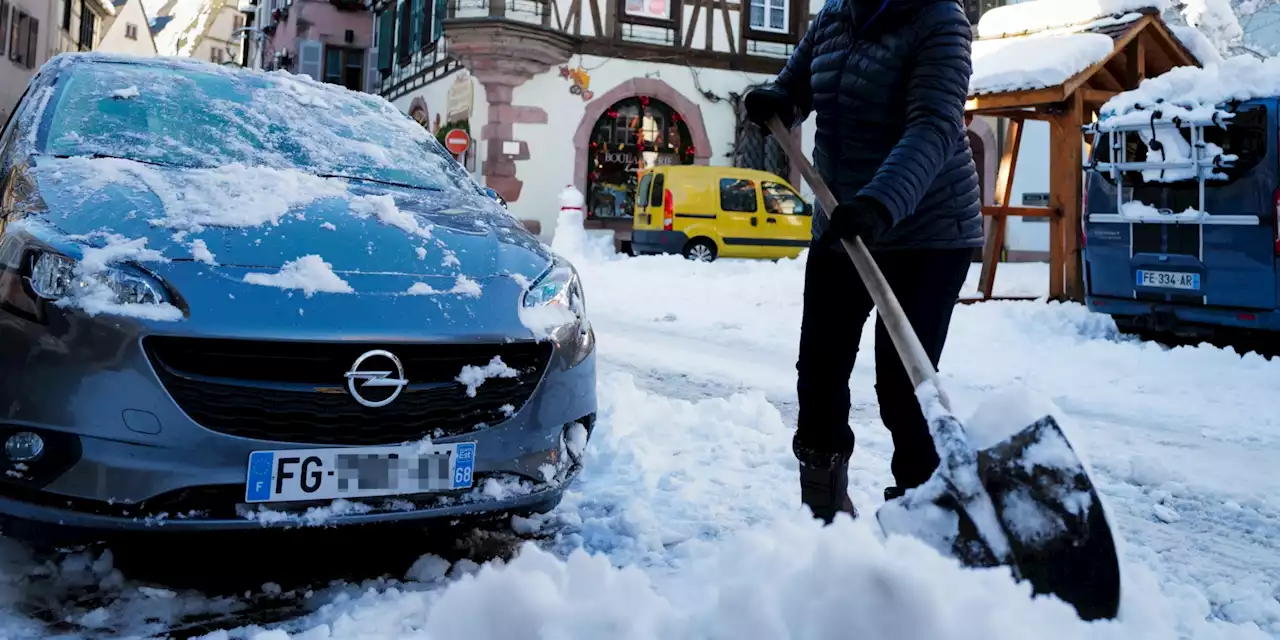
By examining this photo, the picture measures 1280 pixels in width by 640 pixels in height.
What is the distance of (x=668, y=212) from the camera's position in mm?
16984

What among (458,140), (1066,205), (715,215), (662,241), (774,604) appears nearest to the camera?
(774,604)

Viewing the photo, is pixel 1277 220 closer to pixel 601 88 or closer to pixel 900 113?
pixel 900 113

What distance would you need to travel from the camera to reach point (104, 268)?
2424 millimetres

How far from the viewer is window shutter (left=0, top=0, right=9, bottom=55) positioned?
30906 millimetres

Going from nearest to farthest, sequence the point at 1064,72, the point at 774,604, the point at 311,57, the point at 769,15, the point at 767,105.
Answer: the point at 774,604
the point at 767,105
the point at 1064,72
the point at 769,15
the point at 311,57

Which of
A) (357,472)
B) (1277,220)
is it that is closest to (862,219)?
(357,472)

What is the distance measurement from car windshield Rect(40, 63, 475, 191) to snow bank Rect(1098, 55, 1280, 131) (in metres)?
6.23

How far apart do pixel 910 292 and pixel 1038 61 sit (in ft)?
25.6

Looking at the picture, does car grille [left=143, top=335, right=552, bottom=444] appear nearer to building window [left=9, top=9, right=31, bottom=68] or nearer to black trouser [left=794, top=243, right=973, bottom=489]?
black trouser [left=794, top=243, right=973, bottom=489]

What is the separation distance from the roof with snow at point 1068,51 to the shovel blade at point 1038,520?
8.07 m

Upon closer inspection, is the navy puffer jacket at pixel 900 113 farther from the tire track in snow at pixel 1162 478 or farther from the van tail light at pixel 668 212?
the van tail light at pixel 668 212

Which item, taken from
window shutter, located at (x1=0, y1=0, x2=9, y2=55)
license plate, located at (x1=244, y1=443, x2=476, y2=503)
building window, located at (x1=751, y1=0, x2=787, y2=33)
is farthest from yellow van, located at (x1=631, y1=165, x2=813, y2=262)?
window shutter, located at (x1=0, y1=0, x2=9, y2=55)

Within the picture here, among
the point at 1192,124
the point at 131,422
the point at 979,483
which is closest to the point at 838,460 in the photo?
the point at 979,483

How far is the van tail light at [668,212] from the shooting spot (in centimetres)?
1695
